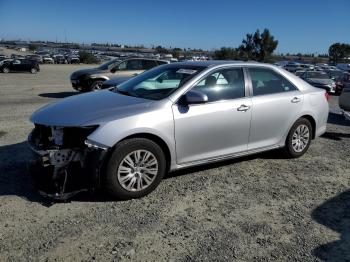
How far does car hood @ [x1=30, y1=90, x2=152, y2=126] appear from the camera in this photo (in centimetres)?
454

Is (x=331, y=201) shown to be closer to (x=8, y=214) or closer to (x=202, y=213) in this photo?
(x=202, y=213)

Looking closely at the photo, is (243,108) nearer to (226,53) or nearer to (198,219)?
(198,219)

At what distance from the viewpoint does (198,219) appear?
427 centimetres

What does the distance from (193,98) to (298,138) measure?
2.41 m

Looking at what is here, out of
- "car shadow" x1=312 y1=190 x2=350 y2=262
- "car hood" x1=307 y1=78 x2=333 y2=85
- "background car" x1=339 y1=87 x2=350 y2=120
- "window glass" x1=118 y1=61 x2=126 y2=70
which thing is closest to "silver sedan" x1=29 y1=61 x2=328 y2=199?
"car shadow" x1=312 y1=190 x2=350 y2=262

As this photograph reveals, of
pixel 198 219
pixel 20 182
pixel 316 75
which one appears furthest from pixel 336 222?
pixel 316 75

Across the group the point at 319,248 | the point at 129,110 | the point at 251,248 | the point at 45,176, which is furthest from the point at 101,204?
the point at 319,248

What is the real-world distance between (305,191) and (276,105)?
4.64 feet

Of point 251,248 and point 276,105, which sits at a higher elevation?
point 276,105

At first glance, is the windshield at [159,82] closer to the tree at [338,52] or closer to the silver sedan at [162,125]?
the silver sedan at [162,125]

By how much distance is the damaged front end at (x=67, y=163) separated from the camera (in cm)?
439

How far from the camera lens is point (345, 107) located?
32.2 feet

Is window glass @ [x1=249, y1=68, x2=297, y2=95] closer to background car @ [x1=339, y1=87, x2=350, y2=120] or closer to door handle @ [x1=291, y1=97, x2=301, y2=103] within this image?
door handle @ [x1=291, y1=97, x2=301, y2=103]

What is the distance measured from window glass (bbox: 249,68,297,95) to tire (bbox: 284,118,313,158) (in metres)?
0.60
